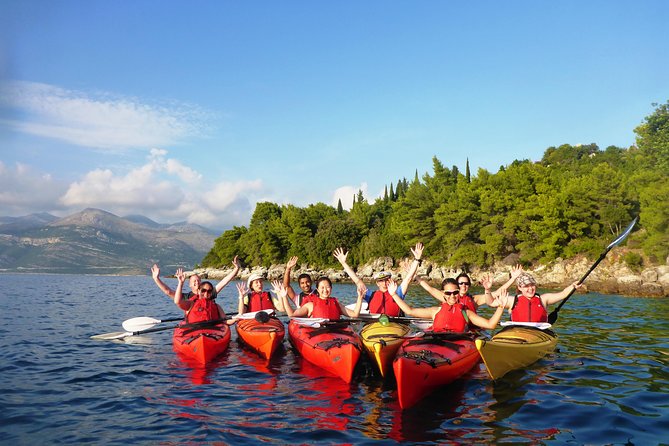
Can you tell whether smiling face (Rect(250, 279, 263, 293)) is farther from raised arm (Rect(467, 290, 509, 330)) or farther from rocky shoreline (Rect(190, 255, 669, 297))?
rocky shoreline (Rect(190, 255, 669, 297))

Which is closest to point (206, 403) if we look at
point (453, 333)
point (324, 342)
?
point (324, 342)

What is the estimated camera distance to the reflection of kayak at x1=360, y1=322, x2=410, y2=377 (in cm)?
844

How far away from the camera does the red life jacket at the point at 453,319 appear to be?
8953 millimetres

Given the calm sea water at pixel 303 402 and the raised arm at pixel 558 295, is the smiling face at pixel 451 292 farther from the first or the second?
the raised arm at pixel 558 295

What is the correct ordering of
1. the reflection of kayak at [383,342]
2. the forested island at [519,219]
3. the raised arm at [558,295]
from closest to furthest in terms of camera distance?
the reflection of kayak at [383,342], the raised arm at [558,295], the forested island at [519,219]

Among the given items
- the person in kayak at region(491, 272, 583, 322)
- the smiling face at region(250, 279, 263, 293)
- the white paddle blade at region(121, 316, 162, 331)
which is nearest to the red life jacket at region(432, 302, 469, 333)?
the person in kayak at region(491, 272, 583, 322)

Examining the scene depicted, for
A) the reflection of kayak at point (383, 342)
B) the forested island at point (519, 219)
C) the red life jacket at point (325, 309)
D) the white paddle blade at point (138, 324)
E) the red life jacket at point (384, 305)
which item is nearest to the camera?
the reflection of kayak at point (383, 342)

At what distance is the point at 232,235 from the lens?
303 ft

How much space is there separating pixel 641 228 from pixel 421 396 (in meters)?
44.2

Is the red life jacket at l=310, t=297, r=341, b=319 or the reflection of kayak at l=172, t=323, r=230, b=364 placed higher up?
the red life jacket at l=310, t=297, r=341, b=319

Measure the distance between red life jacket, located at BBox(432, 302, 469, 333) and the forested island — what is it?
112 feet

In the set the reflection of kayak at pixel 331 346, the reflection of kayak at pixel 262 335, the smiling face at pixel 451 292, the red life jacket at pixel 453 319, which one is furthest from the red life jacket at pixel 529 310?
the reflection of kayak at pixel 262 335

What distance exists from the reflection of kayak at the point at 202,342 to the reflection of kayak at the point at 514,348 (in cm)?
576

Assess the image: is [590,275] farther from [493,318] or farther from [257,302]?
[493,318]
